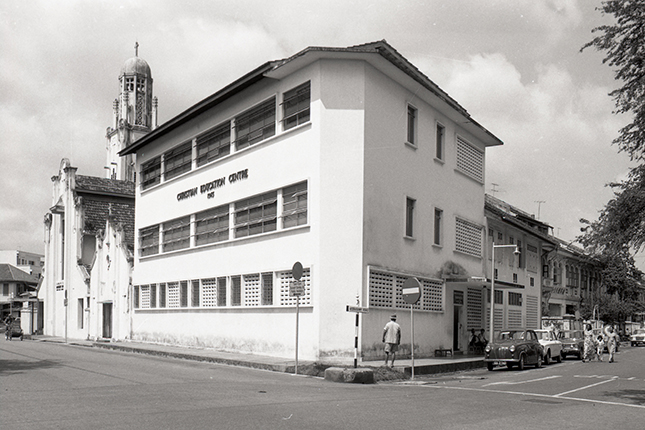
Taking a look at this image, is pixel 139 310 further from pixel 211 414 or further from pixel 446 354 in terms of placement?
pixel 211 414

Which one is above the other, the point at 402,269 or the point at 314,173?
the point at 314,173

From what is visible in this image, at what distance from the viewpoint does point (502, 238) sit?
3909 centimetres

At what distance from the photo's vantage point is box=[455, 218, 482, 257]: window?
103 ft

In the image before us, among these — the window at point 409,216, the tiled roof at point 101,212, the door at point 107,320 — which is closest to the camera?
the window at point 409,216

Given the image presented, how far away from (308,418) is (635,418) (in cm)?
570

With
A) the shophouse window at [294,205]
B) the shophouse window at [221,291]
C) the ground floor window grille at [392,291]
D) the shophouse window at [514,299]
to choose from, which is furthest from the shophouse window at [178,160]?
the shophouse window at [514,299]

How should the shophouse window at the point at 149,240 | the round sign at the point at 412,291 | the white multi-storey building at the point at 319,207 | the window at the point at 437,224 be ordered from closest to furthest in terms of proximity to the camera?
the round sign at the point at 412,291 → the white multi-storey building at the point at 319,207 → the window at the point at 437,224 → the shophouse window at the point at 149,240

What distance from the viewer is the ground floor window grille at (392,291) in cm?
2431

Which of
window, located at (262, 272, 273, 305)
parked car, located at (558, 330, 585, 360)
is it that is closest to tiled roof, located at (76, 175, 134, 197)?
window, located at (262, 272, 273, 305)

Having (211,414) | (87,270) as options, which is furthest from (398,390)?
(87,270)

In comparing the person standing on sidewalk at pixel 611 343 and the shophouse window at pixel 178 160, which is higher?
the shophouse window at pixel 178 160

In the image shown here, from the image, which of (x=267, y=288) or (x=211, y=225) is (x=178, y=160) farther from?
(x=267, y=288)

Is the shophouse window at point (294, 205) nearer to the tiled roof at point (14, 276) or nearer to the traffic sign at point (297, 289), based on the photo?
the traffic sign at point (297, 289)

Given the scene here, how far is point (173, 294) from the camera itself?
1320 inches
